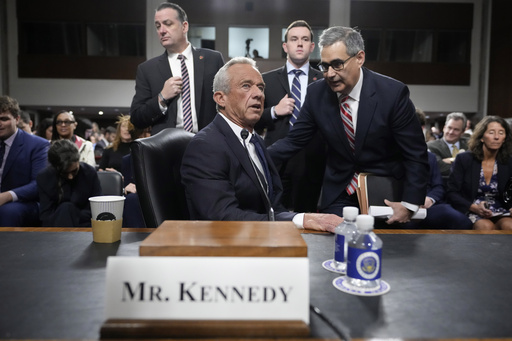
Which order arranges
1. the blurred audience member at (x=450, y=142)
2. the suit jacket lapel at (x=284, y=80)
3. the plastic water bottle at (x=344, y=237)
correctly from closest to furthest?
the plastic water bottle at (x=344, y=237) < the suit jacket lapel at (x=284, y=80) < the blurred audience member at (x=450, y=142)

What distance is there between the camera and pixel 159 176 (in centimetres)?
133

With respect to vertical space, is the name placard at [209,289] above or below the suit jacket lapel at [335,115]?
below

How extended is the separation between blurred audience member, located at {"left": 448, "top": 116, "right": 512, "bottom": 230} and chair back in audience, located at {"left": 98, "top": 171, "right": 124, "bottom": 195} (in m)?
2.32

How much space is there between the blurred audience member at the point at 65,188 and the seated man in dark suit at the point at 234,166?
140cm

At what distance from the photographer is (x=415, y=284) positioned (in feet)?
2.80

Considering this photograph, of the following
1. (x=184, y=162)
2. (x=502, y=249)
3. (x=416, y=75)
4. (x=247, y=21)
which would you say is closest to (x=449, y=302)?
(x=502, y=249)

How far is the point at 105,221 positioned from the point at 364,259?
68 centimetres

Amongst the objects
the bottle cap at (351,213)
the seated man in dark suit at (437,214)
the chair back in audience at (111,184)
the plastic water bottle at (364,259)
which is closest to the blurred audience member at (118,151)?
the chair back in audience at (111,184)

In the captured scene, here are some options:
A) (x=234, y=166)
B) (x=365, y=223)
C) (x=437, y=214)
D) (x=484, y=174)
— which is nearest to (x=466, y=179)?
(x=484, y=174)

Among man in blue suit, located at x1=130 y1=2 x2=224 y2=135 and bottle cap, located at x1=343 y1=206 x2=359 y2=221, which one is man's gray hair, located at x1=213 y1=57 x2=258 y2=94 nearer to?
man in blue suit, located at x1=130 y1=2 x2=224 y2=135

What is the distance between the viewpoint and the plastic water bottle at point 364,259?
32.1 inches

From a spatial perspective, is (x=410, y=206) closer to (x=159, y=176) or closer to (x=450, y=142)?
(x=159, y=176)

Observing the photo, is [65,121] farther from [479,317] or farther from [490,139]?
[479,317]

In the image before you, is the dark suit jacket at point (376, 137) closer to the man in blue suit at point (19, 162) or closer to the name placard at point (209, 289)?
the name placard at point (209, 289)
